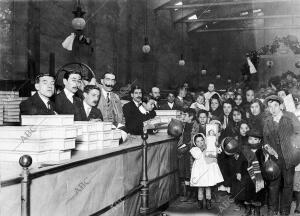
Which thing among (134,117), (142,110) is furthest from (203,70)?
(134,117)

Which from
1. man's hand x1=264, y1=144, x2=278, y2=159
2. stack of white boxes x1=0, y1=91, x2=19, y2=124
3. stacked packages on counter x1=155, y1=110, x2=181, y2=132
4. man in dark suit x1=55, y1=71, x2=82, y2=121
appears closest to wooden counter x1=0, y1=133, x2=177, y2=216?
man in dark suit x1=55, y1=71, x2=82, y2=121

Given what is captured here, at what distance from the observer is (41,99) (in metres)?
3.79

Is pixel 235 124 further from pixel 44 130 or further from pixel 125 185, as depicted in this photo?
pixel 44 130

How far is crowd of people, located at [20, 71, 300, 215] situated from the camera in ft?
14.1

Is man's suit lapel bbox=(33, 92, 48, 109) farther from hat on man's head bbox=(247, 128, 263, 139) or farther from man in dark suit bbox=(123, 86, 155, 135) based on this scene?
hat on man's head bbox=(247, 128, 263, 139)

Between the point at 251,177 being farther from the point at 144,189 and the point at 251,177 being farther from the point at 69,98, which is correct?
the point at 69,98

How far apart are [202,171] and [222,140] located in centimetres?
51

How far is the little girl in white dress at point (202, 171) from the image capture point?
5.08 meters

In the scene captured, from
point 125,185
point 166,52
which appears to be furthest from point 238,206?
point 166,52

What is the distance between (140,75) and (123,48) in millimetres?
1905

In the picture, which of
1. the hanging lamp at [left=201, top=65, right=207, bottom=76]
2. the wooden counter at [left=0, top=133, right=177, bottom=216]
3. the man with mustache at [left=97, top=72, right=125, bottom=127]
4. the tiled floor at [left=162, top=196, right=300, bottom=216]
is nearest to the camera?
the wooden counter at [left=0, top=133, right=177, bottom=216]

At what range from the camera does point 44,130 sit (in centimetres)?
291

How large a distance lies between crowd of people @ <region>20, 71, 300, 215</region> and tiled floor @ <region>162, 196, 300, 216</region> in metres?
0.15

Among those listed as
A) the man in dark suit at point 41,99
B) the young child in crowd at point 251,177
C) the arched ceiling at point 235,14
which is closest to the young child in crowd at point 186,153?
the young child in crowd at point 251,177
